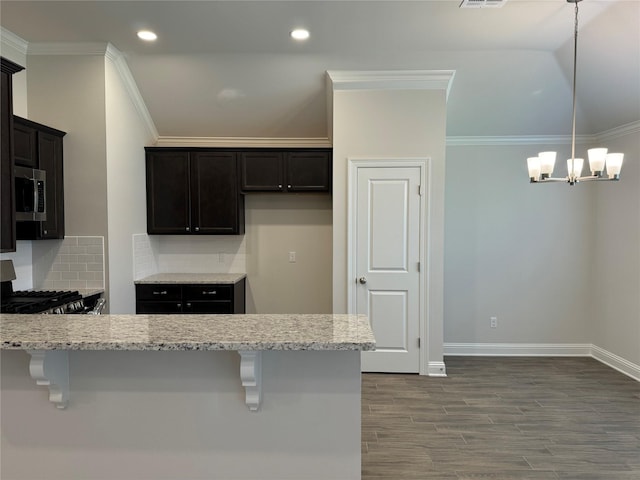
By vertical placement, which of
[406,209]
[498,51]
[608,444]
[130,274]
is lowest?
[608,444]

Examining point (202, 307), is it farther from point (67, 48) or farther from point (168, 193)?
point (67, 48)

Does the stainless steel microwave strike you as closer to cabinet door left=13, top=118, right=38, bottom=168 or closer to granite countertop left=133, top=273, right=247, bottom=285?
cabinet door left=13, top=118, right=38, bottom=168

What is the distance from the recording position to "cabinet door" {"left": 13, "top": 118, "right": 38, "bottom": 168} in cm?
309

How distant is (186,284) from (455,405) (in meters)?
2.79

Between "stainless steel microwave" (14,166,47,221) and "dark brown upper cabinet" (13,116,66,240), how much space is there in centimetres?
8

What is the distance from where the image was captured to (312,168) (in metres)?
4.46

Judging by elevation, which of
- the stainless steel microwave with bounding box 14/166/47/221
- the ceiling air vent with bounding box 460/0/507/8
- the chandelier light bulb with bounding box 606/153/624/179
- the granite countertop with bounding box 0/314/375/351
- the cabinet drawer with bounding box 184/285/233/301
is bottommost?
the cabinet drawer with bounding box 184/285/233/301

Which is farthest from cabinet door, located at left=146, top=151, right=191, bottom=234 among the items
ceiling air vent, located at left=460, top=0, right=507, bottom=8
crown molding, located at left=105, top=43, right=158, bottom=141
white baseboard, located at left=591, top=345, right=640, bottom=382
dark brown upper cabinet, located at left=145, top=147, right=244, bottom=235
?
white baseboard, located at left=591, top=345, right=640, bottom=382

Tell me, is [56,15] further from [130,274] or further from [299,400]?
[299,400]

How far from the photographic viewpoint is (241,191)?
4500 mm

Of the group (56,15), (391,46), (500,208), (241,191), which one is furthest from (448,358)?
(56,15)

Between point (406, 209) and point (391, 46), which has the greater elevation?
point (391, 46)

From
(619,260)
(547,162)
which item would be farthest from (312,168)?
(619,260)

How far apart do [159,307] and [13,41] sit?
264cm
